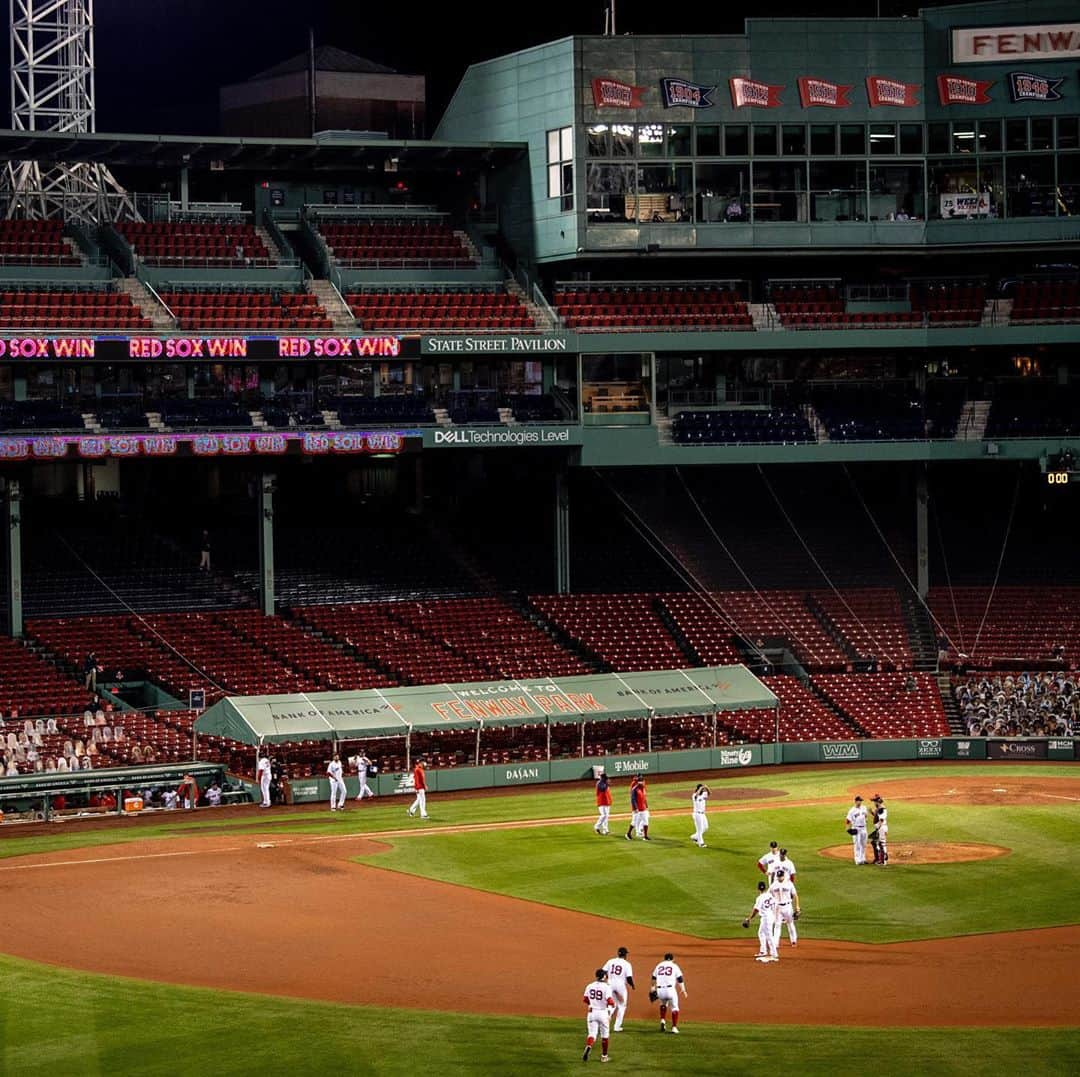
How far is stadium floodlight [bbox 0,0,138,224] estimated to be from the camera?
57406mm

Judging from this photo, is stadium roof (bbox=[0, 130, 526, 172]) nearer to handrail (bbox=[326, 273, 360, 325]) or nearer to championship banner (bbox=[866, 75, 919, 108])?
handrail (bbox=[326, 273, 360, 325])

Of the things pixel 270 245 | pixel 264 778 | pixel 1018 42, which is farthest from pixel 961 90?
pixel 264 778

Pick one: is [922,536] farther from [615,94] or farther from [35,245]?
[35,245]

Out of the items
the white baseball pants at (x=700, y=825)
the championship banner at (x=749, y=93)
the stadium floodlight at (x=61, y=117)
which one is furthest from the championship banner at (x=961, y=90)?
the white baseball pants at (x=700, y=825)

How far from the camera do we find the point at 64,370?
2200 inches

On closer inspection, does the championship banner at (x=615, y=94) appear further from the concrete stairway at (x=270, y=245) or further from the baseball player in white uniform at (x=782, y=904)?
the baseball player in white uniform at (x=782, y=904)

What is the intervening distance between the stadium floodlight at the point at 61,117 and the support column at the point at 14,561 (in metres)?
11.8

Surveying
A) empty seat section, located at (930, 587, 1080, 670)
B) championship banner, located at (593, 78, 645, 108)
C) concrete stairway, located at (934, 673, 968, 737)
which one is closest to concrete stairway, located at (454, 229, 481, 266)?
championship banner, located at (593, 78, 645, 108)

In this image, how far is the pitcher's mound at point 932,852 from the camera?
36.5 m

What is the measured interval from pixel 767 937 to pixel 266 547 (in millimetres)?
30888

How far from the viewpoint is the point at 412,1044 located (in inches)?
941

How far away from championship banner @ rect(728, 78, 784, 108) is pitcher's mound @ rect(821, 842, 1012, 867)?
30.3 m

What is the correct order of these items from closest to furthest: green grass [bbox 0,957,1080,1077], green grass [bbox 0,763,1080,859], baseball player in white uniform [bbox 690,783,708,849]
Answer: green grass [bbox 0,957,1080,1077], baseball player in white uniform [bbox 690,783,708,849], green grass [bbox 0,763,1080,859]

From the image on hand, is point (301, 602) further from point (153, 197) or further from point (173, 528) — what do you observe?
point (153, 197)
